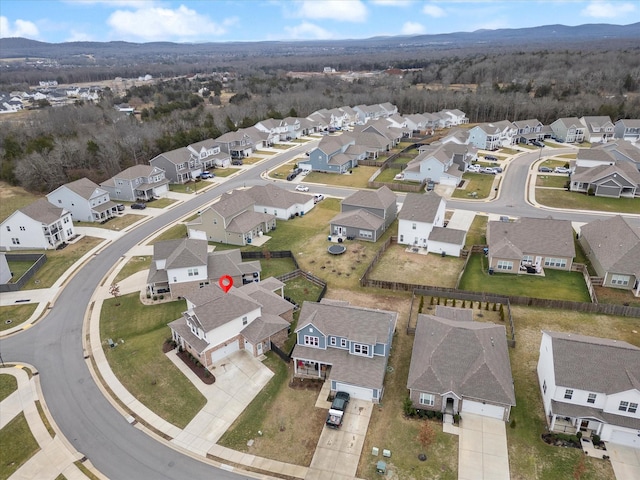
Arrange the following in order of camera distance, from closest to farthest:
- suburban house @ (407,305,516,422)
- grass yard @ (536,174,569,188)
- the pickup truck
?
the pickup truck, suburban house @ (407,305,516,422), grass yard @ (536,174,569,188)

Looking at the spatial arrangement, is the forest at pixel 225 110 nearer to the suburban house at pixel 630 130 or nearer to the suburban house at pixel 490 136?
the suburban house at pixel 630 130

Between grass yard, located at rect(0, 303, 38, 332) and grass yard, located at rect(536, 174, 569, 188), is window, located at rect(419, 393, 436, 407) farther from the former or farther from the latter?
grass yard, located at rect(536, 174, 569, 188)

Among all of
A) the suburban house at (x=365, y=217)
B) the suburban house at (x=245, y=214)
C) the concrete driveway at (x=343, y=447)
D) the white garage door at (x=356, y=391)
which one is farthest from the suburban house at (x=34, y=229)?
the concrete driveway at (x=343, y=447)

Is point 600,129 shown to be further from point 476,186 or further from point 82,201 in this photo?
point 82,201

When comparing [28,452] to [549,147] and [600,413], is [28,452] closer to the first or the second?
[600,413]

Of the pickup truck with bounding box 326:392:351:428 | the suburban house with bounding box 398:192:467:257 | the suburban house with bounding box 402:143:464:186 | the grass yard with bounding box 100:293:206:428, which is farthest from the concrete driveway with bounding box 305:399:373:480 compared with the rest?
the suburban house with bounding box 402:143:464:186
